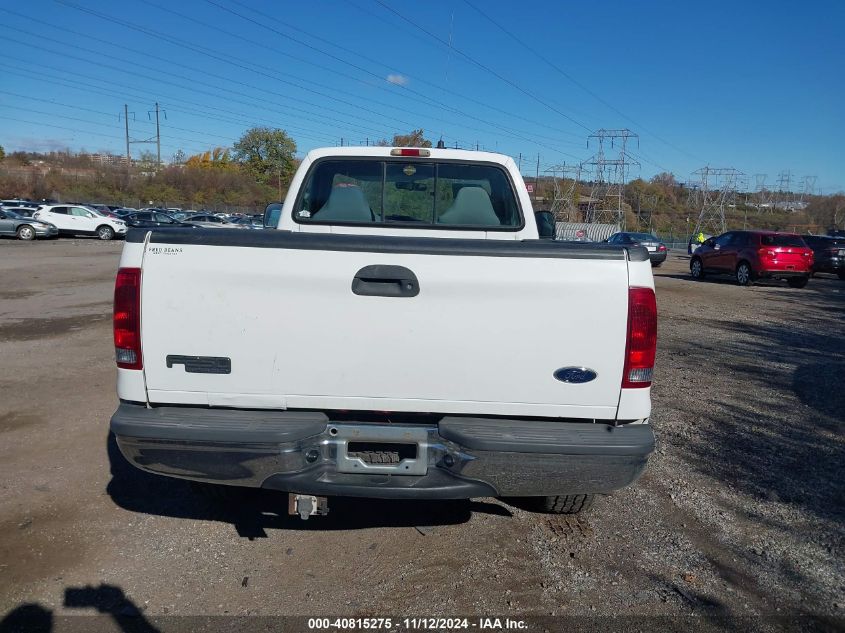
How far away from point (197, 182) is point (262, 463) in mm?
75051

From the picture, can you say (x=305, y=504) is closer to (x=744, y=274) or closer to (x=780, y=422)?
(x=780, y=422)

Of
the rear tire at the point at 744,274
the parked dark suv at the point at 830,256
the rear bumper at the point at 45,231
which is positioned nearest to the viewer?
the rear tire at the point at 744,274

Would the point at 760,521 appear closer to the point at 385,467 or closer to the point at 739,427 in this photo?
the point at 739,427

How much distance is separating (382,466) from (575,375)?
0.98 m

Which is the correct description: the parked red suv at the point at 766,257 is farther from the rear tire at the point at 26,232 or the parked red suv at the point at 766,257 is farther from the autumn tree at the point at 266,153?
the autumn tree at the point at 266,153

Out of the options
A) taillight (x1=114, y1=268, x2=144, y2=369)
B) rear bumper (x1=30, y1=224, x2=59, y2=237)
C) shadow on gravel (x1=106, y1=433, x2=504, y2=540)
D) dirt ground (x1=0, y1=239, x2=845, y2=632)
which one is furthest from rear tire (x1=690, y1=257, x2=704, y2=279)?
rear bumper (x1=30, y1=224, x2=59, y2=237)

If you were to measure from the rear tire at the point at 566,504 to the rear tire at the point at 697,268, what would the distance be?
20910 mm

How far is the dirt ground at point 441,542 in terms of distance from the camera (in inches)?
121

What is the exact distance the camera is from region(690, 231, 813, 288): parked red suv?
1911 cm

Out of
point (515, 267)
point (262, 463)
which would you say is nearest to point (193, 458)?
point (262, 463)

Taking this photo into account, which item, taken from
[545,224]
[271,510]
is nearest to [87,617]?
[271,510]

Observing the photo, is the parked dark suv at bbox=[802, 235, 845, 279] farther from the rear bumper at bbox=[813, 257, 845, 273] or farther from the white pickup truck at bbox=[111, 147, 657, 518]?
the white pickup truck at bbox=[111, 147, 657, 518]

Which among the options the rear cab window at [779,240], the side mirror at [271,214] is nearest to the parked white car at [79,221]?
the rear cab window at [779,240]

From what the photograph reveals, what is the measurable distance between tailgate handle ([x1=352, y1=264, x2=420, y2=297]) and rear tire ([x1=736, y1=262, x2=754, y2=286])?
19758 millimetres
